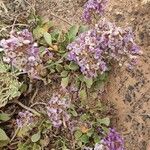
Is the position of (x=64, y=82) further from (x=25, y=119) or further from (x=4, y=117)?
(x=4, y=117)

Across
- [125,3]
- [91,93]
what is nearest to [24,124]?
[91,93]

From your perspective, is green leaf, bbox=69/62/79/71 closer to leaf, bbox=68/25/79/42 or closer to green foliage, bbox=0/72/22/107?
leaf, bbox=68/25/79/42

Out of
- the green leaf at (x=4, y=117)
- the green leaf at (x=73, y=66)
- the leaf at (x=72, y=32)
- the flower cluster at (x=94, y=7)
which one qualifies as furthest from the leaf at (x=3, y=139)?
the flower cluster at (x=94, y=7)

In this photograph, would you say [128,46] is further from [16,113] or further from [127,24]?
[16,113]

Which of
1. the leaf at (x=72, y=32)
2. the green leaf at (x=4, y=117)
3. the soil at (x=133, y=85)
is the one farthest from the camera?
the leaf at (x=72, y=32)

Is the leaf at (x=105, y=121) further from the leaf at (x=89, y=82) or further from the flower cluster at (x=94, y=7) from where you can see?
the flower cluster at (x=94, y=7)

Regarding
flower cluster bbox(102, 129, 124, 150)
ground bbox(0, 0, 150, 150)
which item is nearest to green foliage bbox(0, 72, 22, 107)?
ground bbox(0, 0, 150, 150)
